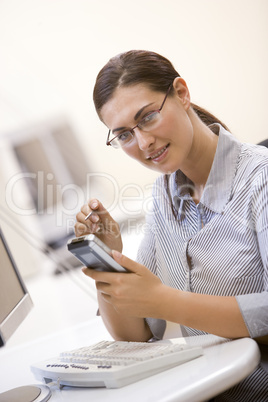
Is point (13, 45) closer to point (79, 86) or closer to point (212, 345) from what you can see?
point (79, 86)

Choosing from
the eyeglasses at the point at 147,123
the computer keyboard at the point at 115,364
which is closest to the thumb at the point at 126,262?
the computer keyboard at the point at 115,364

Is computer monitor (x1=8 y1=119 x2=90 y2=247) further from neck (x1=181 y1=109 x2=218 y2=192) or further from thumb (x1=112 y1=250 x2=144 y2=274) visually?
thumb (x1=112 y1=250 x2=144 y2=274)

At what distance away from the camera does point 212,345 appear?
75 centimetres

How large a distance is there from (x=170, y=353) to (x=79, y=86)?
1382mm

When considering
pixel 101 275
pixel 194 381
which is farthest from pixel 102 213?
pixel 194 381

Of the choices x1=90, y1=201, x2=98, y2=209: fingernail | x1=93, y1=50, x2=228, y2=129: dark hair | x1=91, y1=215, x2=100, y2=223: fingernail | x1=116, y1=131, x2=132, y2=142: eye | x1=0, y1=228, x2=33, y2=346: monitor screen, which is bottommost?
x1=0, y1=228, x2=33, y2=346: monitor screen

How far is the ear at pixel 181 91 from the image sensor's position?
39.2 inches

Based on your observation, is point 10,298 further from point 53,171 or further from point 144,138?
point 53,171

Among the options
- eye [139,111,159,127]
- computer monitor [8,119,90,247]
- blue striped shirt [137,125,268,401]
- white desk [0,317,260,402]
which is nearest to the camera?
white desk [0,317,260,402]

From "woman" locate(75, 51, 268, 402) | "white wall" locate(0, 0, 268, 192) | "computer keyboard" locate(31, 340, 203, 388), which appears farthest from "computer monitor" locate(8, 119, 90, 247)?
"computer keyboard" locate(31, 340, 203, 388)

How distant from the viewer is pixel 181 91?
101cm

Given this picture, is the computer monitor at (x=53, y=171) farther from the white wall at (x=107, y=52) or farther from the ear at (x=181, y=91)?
the ear at (x=181, y=91)

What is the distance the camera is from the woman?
0.74 metres

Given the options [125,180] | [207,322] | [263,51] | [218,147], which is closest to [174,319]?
[207,322]
